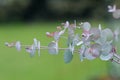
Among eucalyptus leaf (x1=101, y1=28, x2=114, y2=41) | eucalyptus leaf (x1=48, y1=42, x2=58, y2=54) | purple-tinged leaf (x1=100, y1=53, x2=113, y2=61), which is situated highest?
eucalyptus leaf (x1=101, y1=28, x2=114, y2=41)

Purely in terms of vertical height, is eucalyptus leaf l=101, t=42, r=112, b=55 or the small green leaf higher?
eucalyptus leaf l=101, t=42, r=112, b=55

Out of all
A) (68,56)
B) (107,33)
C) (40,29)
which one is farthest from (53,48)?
(40,29)

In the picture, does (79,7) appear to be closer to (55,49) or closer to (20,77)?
(20,77)

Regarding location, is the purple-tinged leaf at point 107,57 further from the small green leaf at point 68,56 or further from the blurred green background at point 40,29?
the blurred green background at point 40,29

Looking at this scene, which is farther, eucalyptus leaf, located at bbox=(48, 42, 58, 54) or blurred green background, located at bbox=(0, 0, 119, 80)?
blurred green background, located at bbox=(0, 0, 119, 80)

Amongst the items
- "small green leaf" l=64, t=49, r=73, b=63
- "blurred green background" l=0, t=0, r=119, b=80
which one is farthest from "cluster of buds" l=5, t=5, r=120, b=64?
"blurred green background" l=0, t=0, r=119, b=80

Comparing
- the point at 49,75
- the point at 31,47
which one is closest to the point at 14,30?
the point at 49,75

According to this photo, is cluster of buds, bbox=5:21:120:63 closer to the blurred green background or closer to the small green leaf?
the small green leaf

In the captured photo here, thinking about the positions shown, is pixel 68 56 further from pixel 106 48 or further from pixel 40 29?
pixel 40 29

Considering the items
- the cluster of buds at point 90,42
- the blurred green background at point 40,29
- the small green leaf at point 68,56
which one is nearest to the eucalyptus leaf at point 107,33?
the cluster of buds at point 90,42
